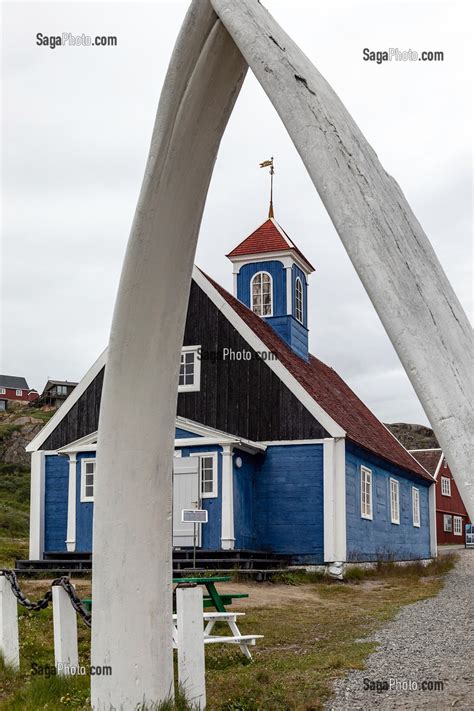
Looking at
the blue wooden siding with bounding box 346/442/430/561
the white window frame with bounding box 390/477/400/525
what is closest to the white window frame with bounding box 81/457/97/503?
the blue wooden siding with bounding box 346/442/430/561

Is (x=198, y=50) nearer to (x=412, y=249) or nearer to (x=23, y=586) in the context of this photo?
(x=412, y=249)

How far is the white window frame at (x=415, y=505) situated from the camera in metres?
29.5

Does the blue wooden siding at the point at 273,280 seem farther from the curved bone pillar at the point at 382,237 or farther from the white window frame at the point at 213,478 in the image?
the curved bone pillar at the point at 382,237

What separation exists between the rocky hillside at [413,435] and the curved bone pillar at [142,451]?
235ft

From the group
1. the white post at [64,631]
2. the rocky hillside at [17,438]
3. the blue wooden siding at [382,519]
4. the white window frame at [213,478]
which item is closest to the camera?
the white post at [64,631]

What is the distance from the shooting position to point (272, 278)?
25391 millimetres

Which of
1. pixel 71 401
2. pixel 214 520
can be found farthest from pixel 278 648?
pixel 71 401

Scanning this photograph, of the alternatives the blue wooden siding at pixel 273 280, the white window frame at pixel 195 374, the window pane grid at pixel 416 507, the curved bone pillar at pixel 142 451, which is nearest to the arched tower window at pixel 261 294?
the blue wooden siding at pixel 273 280

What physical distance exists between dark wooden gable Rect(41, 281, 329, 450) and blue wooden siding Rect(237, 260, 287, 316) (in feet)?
12.5

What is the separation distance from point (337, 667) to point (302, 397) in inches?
499

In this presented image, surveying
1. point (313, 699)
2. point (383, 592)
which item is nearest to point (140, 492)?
point (313, 699)

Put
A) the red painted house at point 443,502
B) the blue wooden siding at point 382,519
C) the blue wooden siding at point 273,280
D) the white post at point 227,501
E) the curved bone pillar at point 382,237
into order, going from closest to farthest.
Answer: the curved bone pillar at point 382,237, the white post at point 227,501, the blue wooden siding at point 382,519, the blue wooden siding at point 273,280, the red painted house at point 443,502

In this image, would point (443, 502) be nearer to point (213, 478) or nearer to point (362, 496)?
point (362, 496)

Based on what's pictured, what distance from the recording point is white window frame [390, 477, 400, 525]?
2644 centimetres
